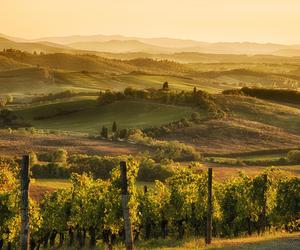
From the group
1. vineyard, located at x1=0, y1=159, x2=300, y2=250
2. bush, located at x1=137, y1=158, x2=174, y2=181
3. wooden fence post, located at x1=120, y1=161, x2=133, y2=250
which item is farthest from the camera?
bush, located at x1=137, y1=158, x2=174, y2=181

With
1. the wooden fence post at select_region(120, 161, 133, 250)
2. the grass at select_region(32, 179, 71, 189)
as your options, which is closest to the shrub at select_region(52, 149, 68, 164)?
the grass at select_region(32, 179, 71, 189)

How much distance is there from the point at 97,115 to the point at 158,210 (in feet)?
423

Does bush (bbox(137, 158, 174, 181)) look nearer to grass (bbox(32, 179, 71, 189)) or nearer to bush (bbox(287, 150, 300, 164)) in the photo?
grass (bbox(32, 179, 71, 189))

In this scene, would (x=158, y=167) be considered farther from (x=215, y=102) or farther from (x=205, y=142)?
(x=215, y=102)

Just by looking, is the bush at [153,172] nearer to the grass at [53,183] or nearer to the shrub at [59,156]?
the grass at [53,183]

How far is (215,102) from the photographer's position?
18238cm

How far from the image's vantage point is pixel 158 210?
5441cm

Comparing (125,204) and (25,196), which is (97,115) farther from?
(25,196)

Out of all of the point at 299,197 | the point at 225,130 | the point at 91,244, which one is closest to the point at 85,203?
the point at 91,244

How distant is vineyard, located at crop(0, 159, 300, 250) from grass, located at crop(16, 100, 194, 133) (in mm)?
102312

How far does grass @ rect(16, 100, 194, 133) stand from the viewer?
166637 millimetres

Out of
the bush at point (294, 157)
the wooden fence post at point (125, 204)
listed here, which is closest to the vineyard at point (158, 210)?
the wooden fence post at point (125, 204)

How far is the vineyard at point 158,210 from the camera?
4775 cm

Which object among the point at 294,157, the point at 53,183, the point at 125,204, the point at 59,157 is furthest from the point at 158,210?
the point at 294,157
